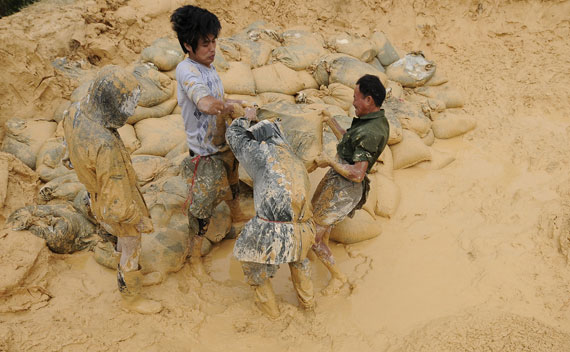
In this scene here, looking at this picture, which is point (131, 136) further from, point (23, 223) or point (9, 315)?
point (9, 315)

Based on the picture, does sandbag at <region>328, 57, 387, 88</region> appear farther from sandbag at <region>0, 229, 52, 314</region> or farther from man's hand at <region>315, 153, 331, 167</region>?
sandbag at <region>0, 229, 52, 314</region>

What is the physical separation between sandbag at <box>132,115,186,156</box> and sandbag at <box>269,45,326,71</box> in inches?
65.3

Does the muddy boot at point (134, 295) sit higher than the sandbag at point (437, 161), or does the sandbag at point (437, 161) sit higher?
the muddy boot at point (134, 295)

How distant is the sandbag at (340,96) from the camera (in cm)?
499

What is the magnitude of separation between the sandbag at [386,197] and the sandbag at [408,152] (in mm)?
443

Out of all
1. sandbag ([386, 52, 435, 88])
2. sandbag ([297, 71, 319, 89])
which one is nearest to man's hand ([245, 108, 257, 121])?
sandbag ([297, 71, 319, 89])

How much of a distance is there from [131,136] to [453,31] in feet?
16.9

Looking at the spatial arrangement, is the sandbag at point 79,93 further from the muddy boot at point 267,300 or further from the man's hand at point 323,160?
the muddy boot at point 267,300

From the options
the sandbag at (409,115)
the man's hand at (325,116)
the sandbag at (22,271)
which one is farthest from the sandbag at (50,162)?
the sandbag at (409,115)

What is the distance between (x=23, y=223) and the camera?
3117 mm

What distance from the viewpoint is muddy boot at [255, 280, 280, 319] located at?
9.30 ft

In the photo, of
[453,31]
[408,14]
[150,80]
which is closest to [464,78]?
[453,31]

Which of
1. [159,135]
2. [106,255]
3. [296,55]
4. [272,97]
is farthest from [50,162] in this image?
[296,55]

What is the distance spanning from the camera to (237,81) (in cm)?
488
